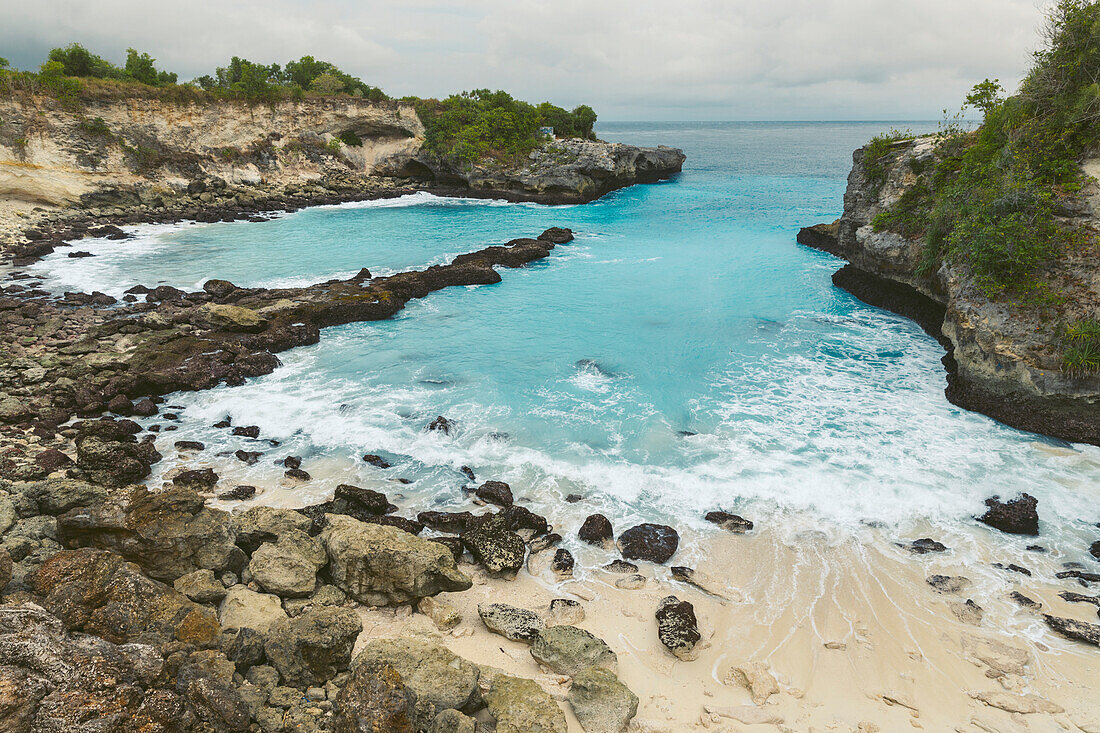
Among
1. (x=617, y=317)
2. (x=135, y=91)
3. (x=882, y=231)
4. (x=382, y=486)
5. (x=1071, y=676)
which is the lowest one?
(x=1071, y=676)

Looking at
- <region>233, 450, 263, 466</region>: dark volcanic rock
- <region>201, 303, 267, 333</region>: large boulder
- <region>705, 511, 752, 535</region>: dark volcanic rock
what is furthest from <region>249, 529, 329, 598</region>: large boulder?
<region>201, 303, 267, 333</region>: large boulder

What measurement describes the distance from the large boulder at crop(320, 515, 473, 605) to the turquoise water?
9.77 feet

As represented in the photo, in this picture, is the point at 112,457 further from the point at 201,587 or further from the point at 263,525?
the point at 201,587

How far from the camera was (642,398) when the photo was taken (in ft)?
54.1

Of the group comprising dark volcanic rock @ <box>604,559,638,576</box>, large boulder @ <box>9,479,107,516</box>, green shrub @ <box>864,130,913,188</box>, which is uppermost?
green shrub @ <box>864,130,913,188</box>

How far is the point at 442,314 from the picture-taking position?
2408 cm

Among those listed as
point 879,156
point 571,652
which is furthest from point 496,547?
point 879,156

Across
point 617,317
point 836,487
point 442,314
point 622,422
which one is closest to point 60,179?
point 442,314

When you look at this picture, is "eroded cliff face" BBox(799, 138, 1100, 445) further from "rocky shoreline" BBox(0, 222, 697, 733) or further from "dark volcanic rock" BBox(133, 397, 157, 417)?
"dark volcanic rock" BBox(133, 397, 157, 417)

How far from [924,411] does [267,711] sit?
17160 millimetres

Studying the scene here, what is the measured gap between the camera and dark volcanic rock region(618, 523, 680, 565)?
A: 1029 cm

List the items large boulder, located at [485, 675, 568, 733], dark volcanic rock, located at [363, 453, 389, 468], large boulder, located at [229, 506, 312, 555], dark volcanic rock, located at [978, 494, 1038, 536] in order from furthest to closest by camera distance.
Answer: dark volcanic rock, located at [363, 453, 389, 468], dark volcanic rock, located at [978, 494, 1038, 536], large boulder, located at [229, 506, 312, 555], large boulder, located at [485, 675, 568, 733]

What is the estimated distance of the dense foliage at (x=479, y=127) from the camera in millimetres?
57622

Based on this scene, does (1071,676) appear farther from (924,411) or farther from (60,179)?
(60,179)
